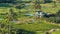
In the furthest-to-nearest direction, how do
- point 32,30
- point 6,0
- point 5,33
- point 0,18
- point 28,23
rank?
point 6,0 < point 0,18 < point 28,23 < point 32,30 < point 5,33

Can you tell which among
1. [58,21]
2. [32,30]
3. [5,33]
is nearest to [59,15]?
[58,21]

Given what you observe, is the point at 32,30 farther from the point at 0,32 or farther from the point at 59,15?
the point at 59,15

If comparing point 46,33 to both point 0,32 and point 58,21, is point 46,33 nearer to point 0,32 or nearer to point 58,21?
point 0,32

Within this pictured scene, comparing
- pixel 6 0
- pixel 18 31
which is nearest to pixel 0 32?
pixel 18 31

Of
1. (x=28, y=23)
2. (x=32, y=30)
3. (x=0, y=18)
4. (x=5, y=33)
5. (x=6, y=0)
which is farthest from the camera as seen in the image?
(x=6, y=0)

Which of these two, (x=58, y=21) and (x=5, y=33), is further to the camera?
(x=58, y=21)

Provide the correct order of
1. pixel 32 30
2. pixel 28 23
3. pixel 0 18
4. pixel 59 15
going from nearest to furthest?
pixel 32 30 < pixel 28 23 < pixel 0 18 < pixel 59 15

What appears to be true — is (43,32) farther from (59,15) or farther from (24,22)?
(59,15)

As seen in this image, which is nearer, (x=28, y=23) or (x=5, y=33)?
(x=5, y=33)

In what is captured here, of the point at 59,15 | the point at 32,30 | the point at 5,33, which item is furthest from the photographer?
the point at 59,15
